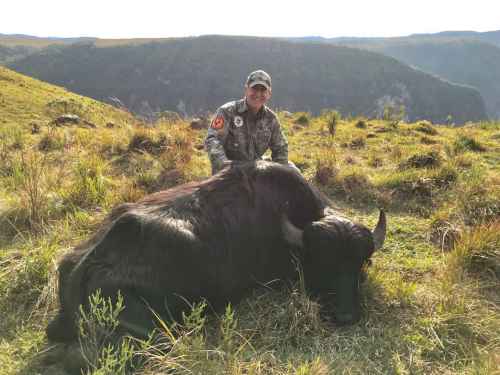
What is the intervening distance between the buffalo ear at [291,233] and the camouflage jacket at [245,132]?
2.01m

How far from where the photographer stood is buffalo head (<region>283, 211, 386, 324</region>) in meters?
3.29

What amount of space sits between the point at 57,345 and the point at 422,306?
2970mm

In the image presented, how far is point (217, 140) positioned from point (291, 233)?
2.09m

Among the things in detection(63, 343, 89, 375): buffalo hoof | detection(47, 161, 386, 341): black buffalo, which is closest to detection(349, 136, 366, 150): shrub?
detection(47, 161, 386, 341): black buffalo

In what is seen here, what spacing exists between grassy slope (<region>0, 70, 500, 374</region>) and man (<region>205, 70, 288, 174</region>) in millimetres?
1012

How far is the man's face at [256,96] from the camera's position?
5083mm

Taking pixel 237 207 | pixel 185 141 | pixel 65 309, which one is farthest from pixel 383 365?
pixel 185 141

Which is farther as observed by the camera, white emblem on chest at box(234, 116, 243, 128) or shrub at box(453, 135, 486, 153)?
shrub at box(453, 135, 486, 153)

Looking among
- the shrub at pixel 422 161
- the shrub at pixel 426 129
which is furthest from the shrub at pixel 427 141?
the shrub at pixel 422 161

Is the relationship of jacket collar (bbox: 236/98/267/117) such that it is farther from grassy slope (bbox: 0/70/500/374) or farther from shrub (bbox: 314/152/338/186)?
shrub (bbox: 314/152/338/186)

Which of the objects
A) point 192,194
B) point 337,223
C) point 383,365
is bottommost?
point 383,365

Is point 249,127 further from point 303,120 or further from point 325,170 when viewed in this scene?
point 303,120

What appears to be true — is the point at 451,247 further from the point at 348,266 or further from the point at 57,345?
the point at 57,345

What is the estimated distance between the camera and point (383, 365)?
109 inches
